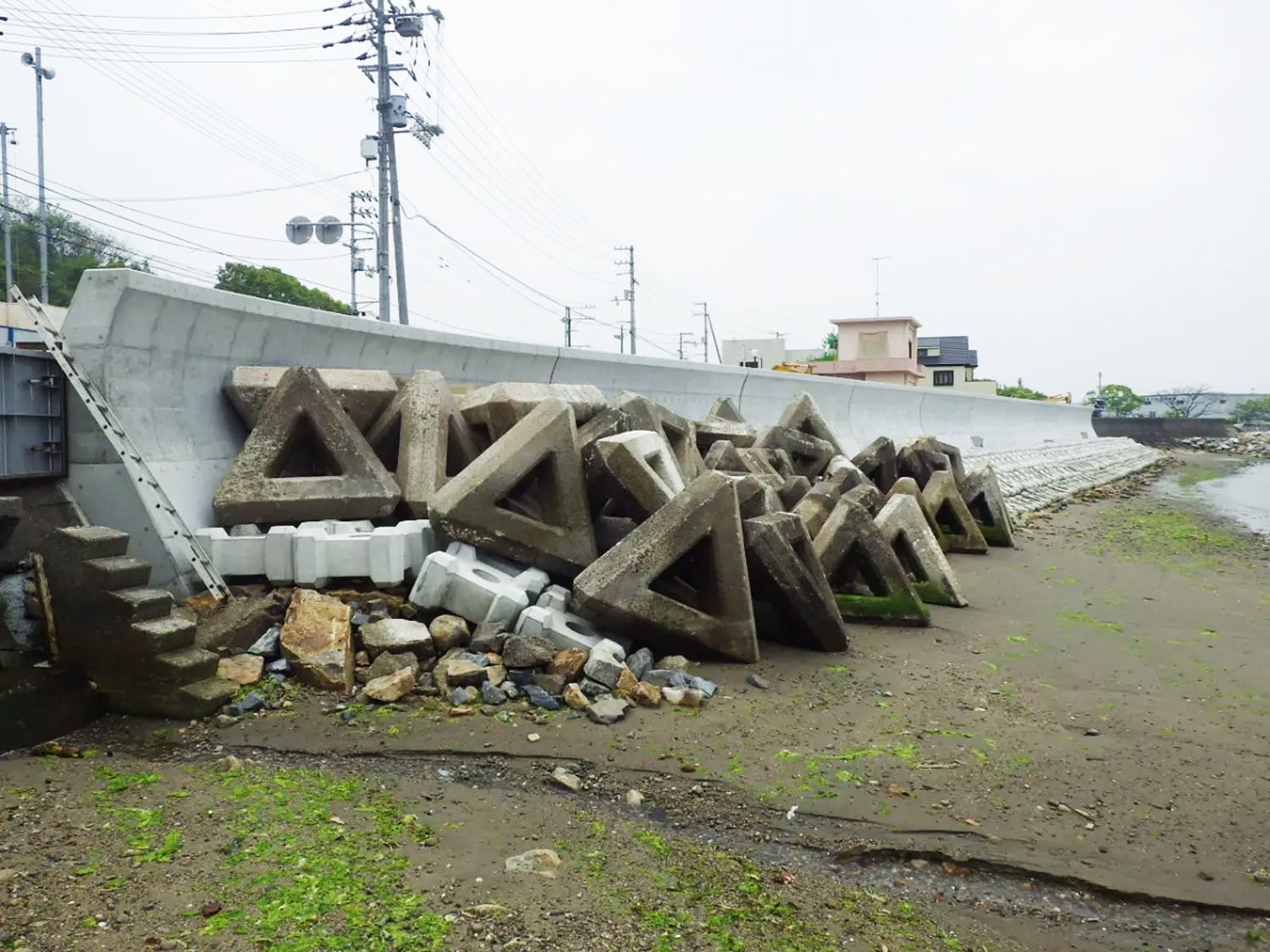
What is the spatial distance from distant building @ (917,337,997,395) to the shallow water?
2226cm

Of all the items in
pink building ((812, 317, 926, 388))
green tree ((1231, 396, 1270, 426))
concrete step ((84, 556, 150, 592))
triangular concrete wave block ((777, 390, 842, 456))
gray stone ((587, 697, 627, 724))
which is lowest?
gray stone ((587, 697, 627, 724))

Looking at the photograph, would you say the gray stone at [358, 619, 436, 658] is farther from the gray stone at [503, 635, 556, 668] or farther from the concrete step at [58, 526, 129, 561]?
the concrete step at [58, 526, 129, 561]

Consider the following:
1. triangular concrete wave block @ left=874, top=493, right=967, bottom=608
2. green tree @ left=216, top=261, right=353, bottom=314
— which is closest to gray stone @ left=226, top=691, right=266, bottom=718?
triangular concrete wave block @ left=874, top=493, right=967, bottom=608

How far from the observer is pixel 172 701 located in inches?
177

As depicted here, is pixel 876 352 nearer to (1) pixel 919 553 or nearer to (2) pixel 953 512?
(2) pixel 953 512

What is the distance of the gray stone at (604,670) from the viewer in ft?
16.2

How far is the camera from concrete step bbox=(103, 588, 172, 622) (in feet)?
14.7

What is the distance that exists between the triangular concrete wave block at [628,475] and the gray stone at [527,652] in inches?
54.5

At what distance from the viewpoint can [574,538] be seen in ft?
19.7

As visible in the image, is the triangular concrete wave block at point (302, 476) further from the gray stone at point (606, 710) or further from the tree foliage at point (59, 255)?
the tree foliage at point (59, 255)

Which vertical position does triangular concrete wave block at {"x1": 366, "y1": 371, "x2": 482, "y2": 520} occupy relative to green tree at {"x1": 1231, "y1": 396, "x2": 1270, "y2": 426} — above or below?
below

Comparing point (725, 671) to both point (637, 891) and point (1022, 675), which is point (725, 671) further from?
point (637, 891)

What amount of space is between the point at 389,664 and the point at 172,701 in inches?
41.5

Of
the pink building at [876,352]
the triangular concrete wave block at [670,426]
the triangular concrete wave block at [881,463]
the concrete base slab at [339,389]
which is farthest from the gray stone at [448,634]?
the pink building at [876,352]
